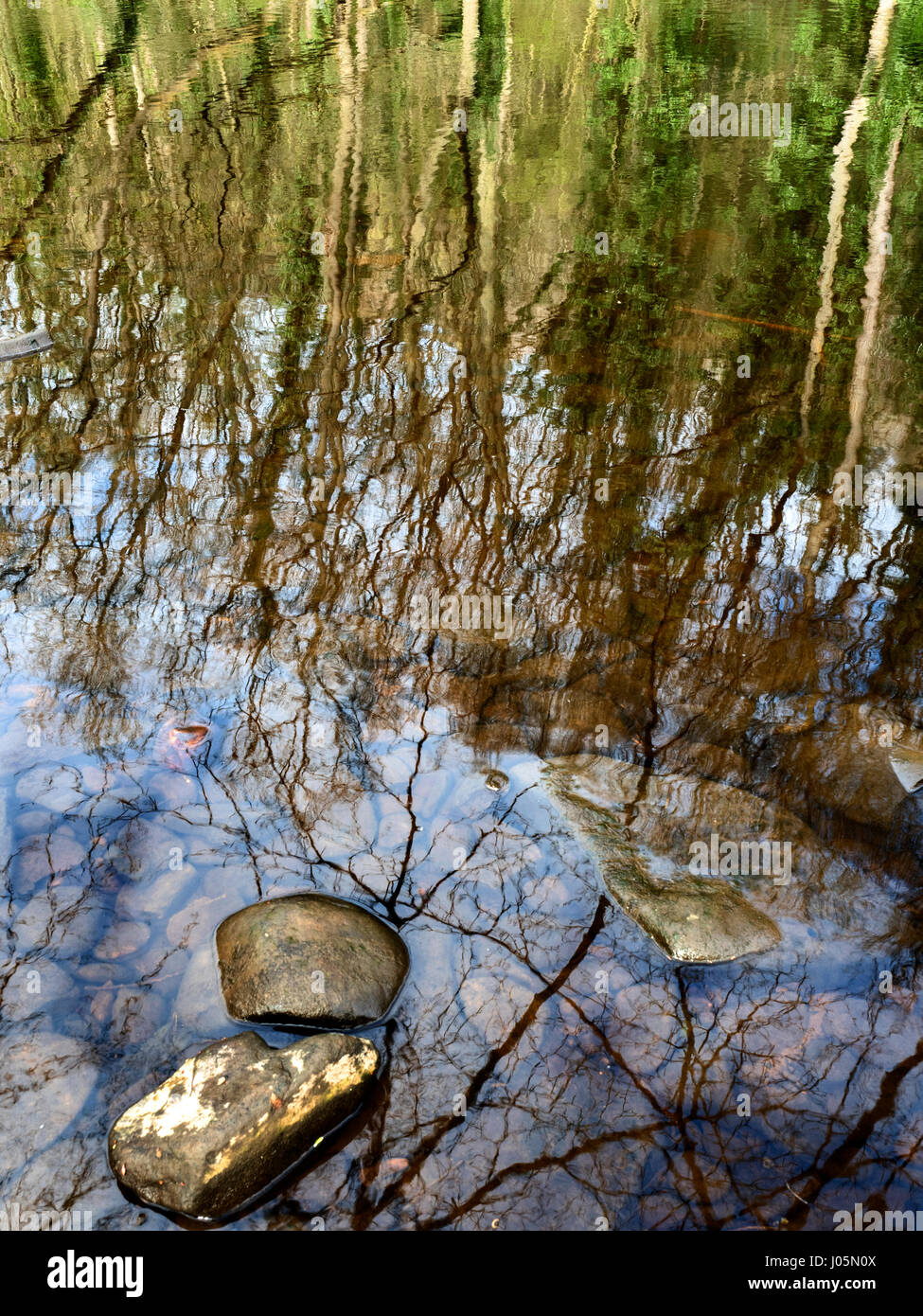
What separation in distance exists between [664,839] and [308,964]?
1.48 metres

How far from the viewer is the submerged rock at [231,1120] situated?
9.14 feet

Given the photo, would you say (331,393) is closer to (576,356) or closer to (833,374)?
(576,356)

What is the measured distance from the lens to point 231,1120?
2.85 m

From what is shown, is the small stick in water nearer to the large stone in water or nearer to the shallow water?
the shallow water

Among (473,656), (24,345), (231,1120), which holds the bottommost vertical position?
(231,1120)

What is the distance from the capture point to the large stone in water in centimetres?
323

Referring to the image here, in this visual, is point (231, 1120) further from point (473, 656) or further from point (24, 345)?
point (24, 345)

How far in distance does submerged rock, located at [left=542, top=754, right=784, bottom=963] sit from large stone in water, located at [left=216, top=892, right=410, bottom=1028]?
0.91 meters

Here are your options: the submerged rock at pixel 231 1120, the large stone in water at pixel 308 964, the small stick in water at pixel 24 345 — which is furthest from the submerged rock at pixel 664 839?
the small stick in water at pixel 24 345

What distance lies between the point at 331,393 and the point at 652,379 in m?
2.27

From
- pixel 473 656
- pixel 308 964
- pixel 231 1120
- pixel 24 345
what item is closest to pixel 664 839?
pixel 473 656

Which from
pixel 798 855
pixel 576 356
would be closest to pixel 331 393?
pixel 576 356

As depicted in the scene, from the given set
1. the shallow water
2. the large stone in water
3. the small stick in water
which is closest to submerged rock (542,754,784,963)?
the shallow water
